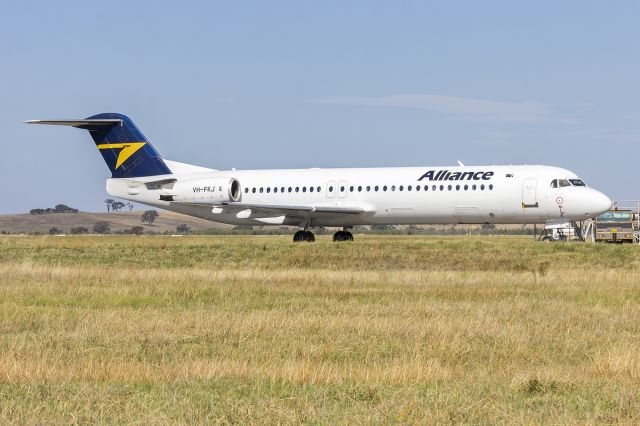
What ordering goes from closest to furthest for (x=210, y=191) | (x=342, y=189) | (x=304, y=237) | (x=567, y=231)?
1. (x=304, y=237)
2. (x=342, y=189)
3. (x=210, y=191)
4. (x=567, y=231)

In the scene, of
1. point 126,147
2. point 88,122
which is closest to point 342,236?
point 126,147

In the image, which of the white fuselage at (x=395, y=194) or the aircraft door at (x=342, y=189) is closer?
the white fuselage at (x=395, y=194)

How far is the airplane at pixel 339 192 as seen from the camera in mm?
43094

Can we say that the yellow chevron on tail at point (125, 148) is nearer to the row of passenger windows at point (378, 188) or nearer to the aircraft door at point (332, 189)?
the row of passenger windows at point (378, 188)

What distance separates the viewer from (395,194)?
46.0 metres

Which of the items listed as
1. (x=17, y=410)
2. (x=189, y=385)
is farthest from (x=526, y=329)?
(x=17, y=410)

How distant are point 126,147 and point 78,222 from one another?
10725cm

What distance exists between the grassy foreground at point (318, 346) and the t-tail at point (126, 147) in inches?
980

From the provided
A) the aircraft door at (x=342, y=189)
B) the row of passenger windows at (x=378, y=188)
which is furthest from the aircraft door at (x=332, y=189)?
the aircraft door at (x=342, y=189)

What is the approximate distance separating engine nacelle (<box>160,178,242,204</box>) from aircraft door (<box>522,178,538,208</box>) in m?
14.7

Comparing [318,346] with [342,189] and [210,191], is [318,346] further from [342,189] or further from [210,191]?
[210,191]

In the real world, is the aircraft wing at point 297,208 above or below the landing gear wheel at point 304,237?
above

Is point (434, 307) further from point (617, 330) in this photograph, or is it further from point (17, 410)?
point (17, 410)

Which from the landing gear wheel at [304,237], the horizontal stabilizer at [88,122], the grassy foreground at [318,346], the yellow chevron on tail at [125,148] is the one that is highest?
the horizontal stabilizer at [88,122]
